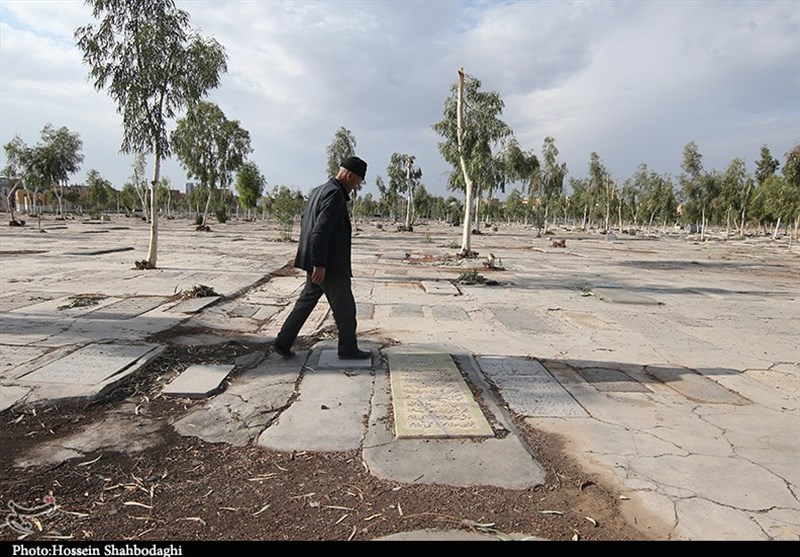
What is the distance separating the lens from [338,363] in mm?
4508

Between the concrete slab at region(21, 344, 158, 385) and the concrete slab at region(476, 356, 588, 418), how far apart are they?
3.16 metres

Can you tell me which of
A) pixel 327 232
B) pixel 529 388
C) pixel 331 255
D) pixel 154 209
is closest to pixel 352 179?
pixel 327 232

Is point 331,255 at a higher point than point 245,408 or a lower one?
higher

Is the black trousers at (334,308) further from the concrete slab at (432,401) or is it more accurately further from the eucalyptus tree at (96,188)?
the eucalyptus tree at (96,188)

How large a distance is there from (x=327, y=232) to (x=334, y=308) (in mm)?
705

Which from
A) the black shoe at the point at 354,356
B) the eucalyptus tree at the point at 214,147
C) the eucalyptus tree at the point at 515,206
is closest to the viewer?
the black shoe at the point at 354,356

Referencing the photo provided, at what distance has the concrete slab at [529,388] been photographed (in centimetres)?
367

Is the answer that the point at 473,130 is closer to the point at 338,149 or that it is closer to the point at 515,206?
the point at 338,149

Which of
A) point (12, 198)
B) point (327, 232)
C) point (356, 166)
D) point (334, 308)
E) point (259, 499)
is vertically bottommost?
point (259, 499)

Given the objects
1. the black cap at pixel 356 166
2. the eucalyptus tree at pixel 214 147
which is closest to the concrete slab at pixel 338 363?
the black cap at pixel 356 166

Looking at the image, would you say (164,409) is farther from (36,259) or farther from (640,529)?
(36,259)

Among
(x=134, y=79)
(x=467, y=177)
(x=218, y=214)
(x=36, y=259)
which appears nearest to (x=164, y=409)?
(x=134, y=79)

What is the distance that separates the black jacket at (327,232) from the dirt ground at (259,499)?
1.80 metres

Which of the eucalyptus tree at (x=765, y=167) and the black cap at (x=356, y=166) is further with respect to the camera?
the eucalyptus tree at (x=765, y=167)
